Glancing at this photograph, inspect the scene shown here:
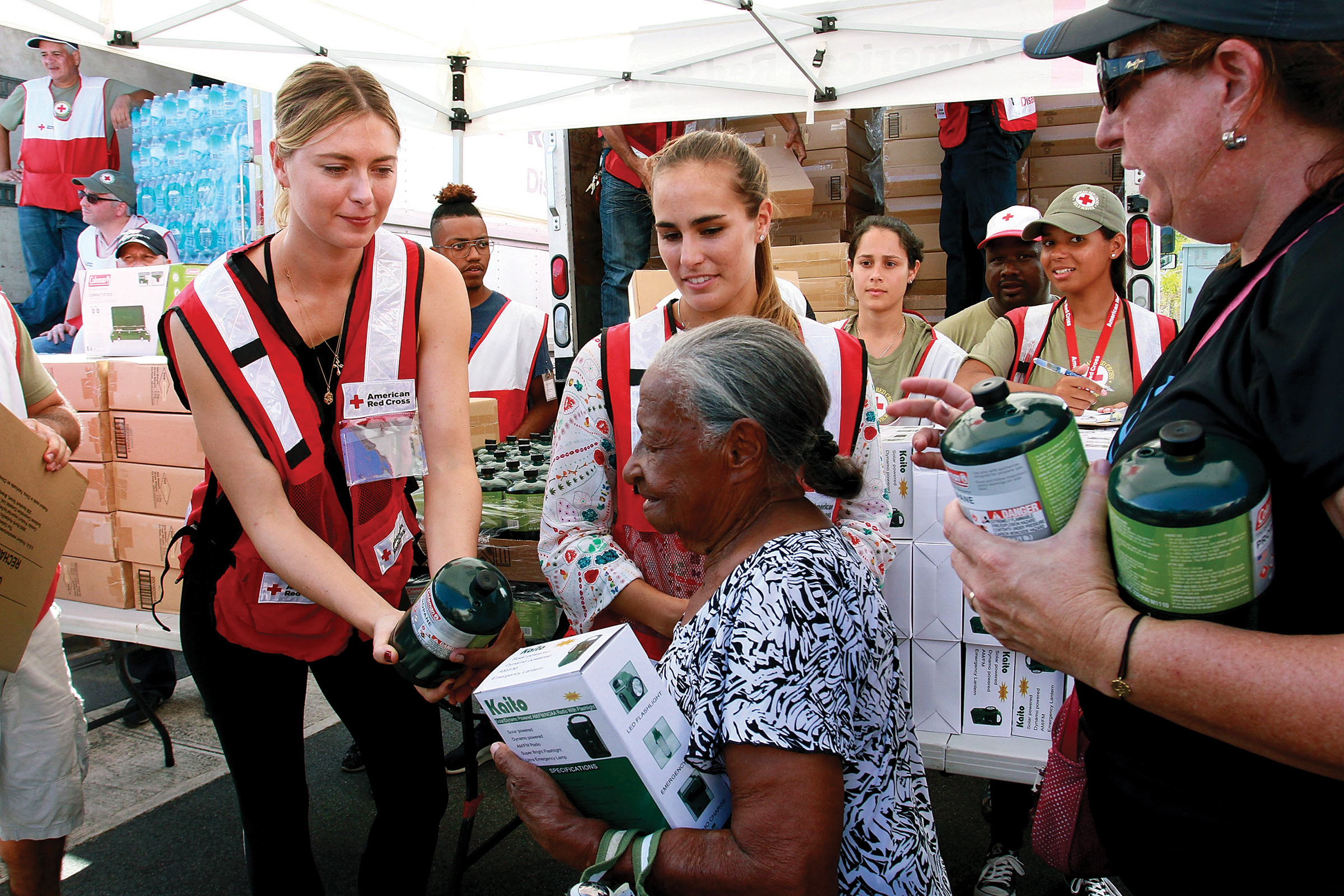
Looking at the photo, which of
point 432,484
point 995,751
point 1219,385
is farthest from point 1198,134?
point 995,751

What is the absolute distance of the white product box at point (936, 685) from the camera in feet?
8.26

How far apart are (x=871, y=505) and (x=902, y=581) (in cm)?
49

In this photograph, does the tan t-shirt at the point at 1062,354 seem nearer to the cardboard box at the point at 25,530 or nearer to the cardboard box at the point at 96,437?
the cardboard box at the point at 25,530

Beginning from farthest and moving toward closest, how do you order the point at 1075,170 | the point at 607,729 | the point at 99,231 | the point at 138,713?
the point at 99,231, the point at 1075,170, the point at 138,713, the point at 607,729

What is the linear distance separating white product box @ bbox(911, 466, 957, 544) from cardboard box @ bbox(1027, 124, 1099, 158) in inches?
181

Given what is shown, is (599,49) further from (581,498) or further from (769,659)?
(769,659)

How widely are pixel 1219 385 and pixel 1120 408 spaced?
7.42 feet

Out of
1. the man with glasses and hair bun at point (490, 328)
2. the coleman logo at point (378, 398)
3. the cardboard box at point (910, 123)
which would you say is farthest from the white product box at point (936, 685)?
the cardboard box at point (910, 123)

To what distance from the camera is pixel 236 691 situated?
1.90 metres

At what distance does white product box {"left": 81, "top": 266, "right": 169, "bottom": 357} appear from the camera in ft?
13.0

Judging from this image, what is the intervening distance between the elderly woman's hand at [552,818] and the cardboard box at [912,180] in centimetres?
591

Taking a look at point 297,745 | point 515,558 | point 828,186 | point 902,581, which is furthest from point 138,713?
point 828,186

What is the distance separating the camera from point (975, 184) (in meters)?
5.52

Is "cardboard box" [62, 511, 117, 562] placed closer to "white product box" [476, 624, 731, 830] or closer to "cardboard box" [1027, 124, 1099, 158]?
"white product box" [476, 624, 731, 830]
